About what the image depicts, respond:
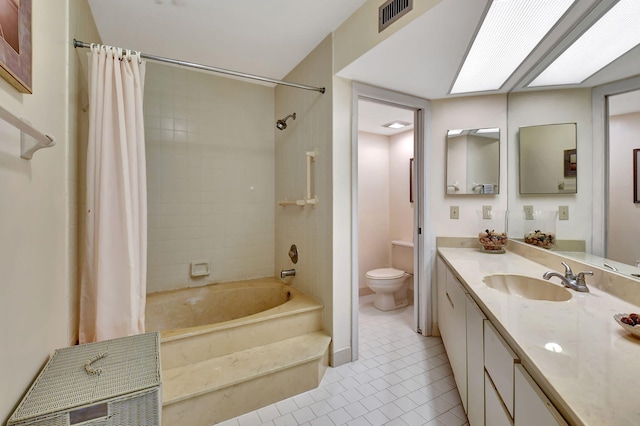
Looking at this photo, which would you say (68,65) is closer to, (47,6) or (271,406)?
(47,6)

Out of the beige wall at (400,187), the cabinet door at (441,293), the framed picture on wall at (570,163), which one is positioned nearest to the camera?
the framed picture on wall at (570,163)

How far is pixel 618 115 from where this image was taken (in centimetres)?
127

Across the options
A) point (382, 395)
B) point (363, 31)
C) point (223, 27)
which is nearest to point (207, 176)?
point (223, 27)

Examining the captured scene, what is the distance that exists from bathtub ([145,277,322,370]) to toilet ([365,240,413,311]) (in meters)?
1.09

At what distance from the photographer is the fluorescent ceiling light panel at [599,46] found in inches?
45.4

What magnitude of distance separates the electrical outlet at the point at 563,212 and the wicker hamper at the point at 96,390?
91.0 inches

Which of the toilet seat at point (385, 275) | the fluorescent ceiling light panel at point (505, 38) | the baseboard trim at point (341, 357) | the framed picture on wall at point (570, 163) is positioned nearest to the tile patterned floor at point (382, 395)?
the baseboard trim at point (341, 357)

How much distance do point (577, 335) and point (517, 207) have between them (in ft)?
5.19

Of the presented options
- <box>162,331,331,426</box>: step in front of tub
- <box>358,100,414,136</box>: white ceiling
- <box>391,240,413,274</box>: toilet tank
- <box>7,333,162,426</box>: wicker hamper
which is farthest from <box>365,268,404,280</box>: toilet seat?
<box>7,333,162,426</box>: wicker hamper

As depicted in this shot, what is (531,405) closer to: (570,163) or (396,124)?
(570,163)

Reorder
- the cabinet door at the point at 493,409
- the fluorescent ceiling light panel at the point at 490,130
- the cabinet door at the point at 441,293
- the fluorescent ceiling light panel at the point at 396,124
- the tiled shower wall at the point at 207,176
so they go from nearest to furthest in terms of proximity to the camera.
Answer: the cabinet door at the point at 493,409 < the cabinet door at the point at 441,293 < the fluorescent ceiling light panel at the point at 490,130 < the tiled shower wall at the point at 207,176 < the fluorescent ceiling light panel at the point at 396,124

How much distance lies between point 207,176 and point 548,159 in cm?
281

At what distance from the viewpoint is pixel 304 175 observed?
8.06 ft

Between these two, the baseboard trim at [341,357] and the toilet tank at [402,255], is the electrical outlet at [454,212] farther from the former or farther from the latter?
the baseboard trim at [341,357]
